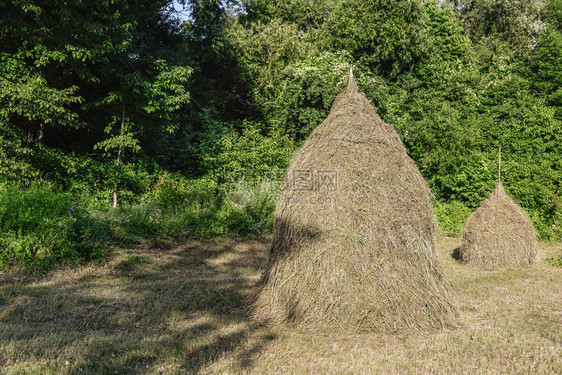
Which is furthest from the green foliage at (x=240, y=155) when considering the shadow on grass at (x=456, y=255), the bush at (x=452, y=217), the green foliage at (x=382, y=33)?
the shadow on grass at (x=456, y=255)

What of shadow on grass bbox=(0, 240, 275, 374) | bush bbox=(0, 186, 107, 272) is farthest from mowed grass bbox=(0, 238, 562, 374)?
bush bbox=(0, 186, 107, 272)

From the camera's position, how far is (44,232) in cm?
701

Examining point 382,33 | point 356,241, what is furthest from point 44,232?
point 382,33

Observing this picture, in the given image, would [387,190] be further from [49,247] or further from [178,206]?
[178,206]

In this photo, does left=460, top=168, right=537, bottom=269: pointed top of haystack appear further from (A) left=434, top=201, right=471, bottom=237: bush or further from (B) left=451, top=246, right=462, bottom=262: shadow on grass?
(A) left=434, top=201, right=471, bottom=237: bush

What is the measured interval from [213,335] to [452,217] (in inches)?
488

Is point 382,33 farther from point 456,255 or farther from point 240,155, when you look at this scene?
point 456,255

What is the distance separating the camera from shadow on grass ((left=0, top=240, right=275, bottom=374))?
3.62m

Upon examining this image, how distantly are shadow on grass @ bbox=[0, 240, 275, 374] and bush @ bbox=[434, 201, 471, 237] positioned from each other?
9133 mm

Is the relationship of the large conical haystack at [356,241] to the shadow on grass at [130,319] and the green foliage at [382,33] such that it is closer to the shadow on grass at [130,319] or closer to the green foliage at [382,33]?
the shadow on grass at [130,319]

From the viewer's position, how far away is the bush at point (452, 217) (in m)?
14.2

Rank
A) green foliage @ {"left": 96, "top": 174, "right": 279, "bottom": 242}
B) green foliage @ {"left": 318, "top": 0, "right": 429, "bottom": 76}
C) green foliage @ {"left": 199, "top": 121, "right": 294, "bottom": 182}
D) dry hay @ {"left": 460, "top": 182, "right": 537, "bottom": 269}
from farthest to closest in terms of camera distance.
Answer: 1. green foliage @ {"left": 318, "top": 0, "right": 429, "bottom": 76}
2. green foliage @ {"left": 199, "top": 121, "right": 294, "bottom": 182}
3. green foliage @ {"left": 96, "top": 174, "right": 279, "bottom": 242}
4. dry hay @ {"left": 460, "top": 182, "right": 537, "bottom": 269}

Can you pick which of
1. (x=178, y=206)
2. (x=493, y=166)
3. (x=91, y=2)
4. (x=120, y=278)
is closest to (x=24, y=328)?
(x=120, y=278)

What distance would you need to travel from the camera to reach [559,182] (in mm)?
13547
